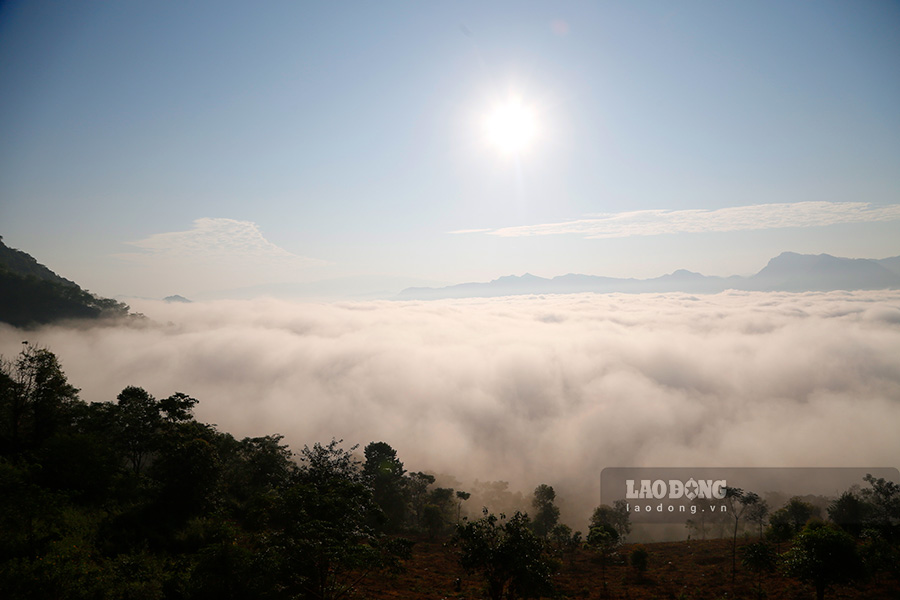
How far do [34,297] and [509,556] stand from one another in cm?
17187

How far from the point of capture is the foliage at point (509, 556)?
822 inches

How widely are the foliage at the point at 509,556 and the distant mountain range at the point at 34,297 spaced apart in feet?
548

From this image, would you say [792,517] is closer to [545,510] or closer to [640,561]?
[640,561]

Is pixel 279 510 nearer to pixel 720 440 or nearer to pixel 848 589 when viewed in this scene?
pixel 848 589

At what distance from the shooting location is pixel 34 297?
122938 mm

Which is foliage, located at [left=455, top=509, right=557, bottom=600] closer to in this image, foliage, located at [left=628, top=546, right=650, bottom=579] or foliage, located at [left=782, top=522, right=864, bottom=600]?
foliage, located at [left=782, top=522, right=864, bottom=600]

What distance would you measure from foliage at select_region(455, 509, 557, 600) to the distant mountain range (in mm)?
167059

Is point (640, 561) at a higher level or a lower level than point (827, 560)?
lower

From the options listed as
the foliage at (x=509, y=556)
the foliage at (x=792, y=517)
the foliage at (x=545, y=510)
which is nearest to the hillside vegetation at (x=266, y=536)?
the foliage at (x=509, y=556)

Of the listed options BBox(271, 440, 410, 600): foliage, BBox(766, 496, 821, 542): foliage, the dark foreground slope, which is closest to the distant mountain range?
the dark foreground slope

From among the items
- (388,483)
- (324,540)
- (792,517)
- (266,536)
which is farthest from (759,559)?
(388,483)

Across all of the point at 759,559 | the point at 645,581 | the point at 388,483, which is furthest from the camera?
the point at 388,483

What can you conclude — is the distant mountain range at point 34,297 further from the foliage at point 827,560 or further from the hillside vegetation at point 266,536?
the foliage at point 827,560

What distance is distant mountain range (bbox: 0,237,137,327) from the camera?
4685 inches
